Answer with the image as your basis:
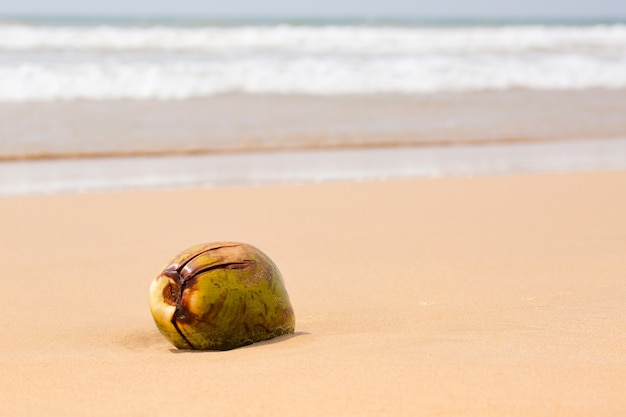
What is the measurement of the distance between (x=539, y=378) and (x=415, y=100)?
37.6 feet

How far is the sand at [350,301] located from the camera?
2.16 metres

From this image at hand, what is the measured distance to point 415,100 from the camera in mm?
13453

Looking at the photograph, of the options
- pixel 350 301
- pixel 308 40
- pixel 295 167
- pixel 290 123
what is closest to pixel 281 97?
pixel 290 123

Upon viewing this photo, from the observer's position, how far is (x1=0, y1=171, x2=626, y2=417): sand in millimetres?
2158

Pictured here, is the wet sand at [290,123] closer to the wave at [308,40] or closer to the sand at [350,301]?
the sand at [350,301]

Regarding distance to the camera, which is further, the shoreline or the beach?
the shoreline

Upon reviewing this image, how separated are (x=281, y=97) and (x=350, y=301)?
994 centimetres

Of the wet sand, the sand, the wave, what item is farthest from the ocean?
the sand

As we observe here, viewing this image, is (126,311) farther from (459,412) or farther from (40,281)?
(459,412)

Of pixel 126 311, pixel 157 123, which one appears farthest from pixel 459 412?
pixel 157 123

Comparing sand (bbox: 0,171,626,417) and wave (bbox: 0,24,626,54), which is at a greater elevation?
wave (bbox: 0,24,626,54)

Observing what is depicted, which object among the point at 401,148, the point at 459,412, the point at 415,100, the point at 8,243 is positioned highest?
the point at 415,100

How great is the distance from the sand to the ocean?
223 centimetres

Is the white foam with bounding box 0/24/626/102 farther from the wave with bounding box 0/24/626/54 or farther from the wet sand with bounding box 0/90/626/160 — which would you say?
the wet sand with bounding box 0/90/626/160
